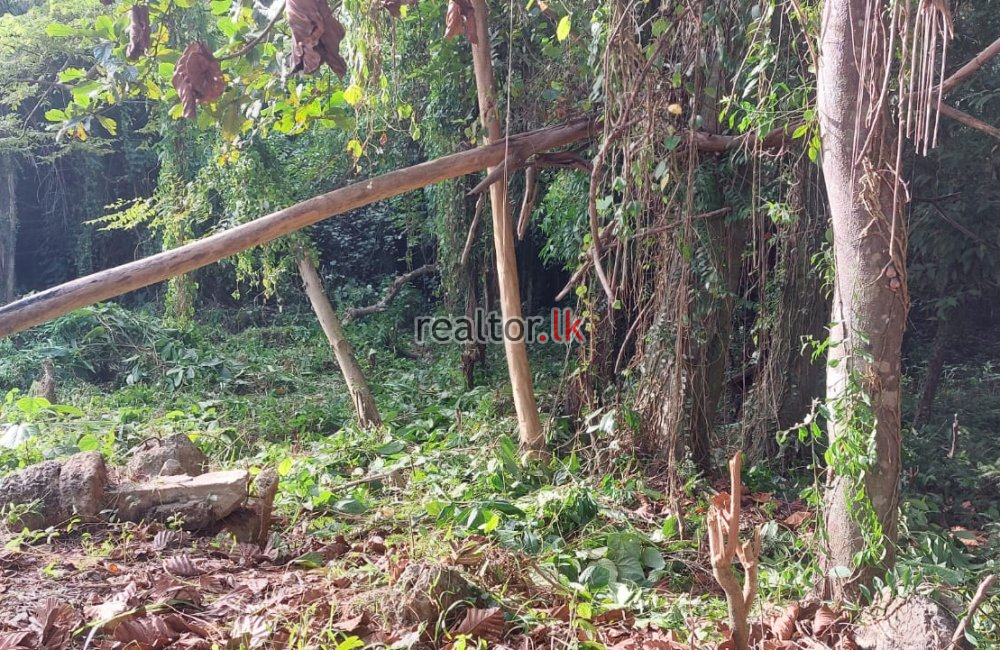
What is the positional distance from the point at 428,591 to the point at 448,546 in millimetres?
615

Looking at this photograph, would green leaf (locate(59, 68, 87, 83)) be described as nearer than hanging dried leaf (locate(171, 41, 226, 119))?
No

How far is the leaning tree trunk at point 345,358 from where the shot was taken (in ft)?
19.6

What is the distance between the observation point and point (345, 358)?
19.9 feet

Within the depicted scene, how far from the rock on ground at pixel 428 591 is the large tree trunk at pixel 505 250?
6.35ft

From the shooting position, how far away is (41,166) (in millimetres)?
10898

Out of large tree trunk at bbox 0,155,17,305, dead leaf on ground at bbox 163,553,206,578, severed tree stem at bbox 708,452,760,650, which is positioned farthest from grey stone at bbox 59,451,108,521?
large tree trunk at bbox 0,155,17,305

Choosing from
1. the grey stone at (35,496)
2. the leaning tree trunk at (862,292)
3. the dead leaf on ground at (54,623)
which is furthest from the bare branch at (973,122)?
the grey stone at (35,496)

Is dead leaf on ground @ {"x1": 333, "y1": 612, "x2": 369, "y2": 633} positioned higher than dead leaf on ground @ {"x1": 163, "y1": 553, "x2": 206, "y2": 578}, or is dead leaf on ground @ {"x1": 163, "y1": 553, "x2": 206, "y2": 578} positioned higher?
dead leaf on ground @ {"x1": 163, "y1": 553, "x2": 206, "y2": 578}

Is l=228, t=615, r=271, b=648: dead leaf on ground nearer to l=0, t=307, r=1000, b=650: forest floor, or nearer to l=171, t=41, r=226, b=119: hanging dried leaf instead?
l=0, t=307, r=1000, b=650: forest floor

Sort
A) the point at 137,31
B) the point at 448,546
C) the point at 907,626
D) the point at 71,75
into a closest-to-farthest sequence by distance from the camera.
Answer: the point at 907,626 < the point at 137,31 < the point at 71,75 < the point at 448,546

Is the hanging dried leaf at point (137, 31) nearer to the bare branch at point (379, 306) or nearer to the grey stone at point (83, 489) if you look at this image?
the grey stone at point (83, 489)

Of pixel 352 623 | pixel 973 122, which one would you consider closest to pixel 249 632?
pixel 352 623

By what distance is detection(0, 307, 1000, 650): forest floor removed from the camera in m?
2.44

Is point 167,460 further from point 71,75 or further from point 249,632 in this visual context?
point 71,75
